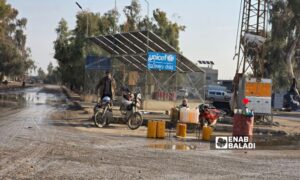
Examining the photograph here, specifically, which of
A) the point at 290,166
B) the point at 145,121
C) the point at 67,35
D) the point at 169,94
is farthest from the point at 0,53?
the point at 290,166

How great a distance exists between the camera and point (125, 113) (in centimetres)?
2083

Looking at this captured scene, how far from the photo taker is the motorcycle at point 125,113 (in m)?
19.6

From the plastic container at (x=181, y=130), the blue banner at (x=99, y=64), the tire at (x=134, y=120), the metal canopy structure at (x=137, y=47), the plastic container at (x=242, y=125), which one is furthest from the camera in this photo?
the blue banner at (x=99, y=64)

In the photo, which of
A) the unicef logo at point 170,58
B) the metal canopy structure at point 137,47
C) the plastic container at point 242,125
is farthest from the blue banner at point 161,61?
the plastic container at point 242,125

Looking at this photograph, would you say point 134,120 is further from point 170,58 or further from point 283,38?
point 283,38

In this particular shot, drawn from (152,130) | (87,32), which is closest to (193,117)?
(152,130)

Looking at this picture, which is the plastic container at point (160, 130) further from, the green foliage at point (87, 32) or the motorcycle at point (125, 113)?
the green foliage at point (87, 32)

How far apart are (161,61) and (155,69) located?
0.60m

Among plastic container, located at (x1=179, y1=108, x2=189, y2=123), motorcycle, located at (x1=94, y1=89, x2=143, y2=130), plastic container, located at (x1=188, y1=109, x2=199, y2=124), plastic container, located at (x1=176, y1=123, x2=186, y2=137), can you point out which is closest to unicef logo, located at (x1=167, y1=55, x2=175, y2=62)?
plastic container, located at (x1=179, y1=108, x2=189, y2=123)

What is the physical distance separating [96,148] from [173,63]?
17.0m

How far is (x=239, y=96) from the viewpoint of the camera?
95.9 ft

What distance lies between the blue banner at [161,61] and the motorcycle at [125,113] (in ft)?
25.8

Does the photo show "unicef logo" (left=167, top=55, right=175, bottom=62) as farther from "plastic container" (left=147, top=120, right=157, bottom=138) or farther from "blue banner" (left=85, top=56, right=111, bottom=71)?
"plastic container" (left=147, top=120, right=157, bottom=138)

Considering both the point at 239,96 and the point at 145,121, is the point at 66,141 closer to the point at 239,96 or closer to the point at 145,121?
the point at 145,121
